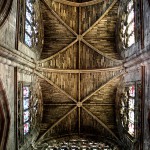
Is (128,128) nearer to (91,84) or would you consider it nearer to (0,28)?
(91,84)

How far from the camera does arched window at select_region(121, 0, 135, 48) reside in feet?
36.6

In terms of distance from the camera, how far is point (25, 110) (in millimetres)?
10891

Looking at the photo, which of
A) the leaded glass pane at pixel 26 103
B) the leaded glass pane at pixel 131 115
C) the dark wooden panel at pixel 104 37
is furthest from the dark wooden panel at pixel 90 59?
the leaded glass pane at pixel 26 103

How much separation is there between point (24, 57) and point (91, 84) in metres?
5.65

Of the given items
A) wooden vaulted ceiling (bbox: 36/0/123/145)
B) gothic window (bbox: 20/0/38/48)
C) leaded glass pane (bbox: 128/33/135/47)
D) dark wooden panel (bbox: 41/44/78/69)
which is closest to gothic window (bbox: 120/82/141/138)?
wooden vaulted ceiling (bbox: 36/0/123/145)

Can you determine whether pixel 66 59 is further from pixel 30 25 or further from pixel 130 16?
pixel 130 16

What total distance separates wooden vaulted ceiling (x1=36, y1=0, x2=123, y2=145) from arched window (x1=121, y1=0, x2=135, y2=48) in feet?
3.35

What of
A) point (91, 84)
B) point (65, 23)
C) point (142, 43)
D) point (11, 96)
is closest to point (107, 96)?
point (91, 84)

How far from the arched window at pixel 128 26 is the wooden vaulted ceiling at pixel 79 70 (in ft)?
3.35

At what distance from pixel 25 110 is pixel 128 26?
632 cm

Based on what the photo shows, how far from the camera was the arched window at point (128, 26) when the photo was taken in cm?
1116

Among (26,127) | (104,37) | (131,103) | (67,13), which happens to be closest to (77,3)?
(67,13)

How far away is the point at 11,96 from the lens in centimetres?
841

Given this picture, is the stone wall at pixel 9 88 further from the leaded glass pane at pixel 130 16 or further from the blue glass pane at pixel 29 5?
the leaded glass pane at pixel 130 16
